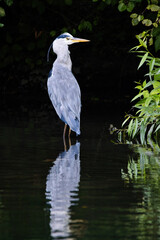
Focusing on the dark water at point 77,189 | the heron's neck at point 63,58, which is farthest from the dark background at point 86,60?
the dark water at point 77,189

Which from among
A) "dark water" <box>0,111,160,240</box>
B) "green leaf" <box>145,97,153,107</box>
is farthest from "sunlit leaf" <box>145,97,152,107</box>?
"dark water" <box>0,111,160,240</box>

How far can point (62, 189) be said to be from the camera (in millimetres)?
4926

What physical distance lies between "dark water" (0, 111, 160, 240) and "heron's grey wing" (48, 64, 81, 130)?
33cm

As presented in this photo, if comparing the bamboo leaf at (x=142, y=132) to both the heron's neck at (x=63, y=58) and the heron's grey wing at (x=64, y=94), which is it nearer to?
the heron's grey wing at (x=64, y=94)

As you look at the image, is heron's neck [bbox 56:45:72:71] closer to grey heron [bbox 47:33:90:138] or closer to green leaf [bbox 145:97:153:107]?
grey heron [bbox 47:33:90:138]

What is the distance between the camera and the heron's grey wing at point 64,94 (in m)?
8.25

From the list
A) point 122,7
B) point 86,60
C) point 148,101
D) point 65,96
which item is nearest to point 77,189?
point 148,101

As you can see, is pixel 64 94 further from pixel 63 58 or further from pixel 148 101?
pixel 148 101

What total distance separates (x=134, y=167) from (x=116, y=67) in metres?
9.86

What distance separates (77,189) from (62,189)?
0.35ft

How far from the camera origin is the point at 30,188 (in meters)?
5.00

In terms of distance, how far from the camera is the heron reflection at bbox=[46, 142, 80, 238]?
3.90m

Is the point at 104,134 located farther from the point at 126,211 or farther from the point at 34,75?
the point at 34,75

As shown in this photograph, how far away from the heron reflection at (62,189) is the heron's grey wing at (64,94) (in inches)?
47.4
